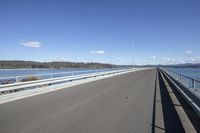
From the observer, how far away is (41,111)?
959 cm

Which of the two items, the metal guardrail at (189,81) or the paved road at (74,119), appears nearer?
the paved road at (74,119)

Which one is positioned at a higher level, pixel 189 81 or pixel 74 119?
pixel 189 81

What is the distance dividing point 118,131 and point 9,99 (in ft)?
25.6

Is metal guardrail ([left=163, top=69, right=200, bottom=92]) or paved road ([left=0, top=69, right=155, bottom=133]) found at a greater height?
metal guardrail ([left=163, top=69, right=200, bottom=92])

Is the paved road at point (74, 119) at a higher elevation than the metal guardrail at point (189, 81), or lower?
lower

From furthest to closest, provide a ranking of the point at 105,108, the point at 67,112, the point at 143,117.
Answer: the point at 105,108 → the point at 67,112 → the point at 143,117

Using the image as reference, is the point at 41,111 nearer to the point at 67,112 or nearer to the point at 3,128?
the point at 67,112

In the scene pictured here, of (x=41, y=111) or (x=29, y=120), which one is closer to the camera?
(x=29, y=120)

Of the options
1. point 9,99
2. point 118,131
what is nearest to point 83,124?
point 118,131

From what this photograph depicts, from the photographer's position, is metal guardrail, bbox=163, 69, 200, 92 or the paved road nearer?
the paved road

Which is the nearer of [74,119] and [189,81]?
[74,119]

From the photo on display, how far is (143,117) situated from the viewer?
8.67 metres

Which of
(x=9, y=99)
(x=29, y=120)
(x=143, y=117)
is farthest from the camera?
(x=9, y=99)

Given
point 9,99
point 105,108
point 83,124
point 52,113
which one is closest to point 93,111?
point 105,108
